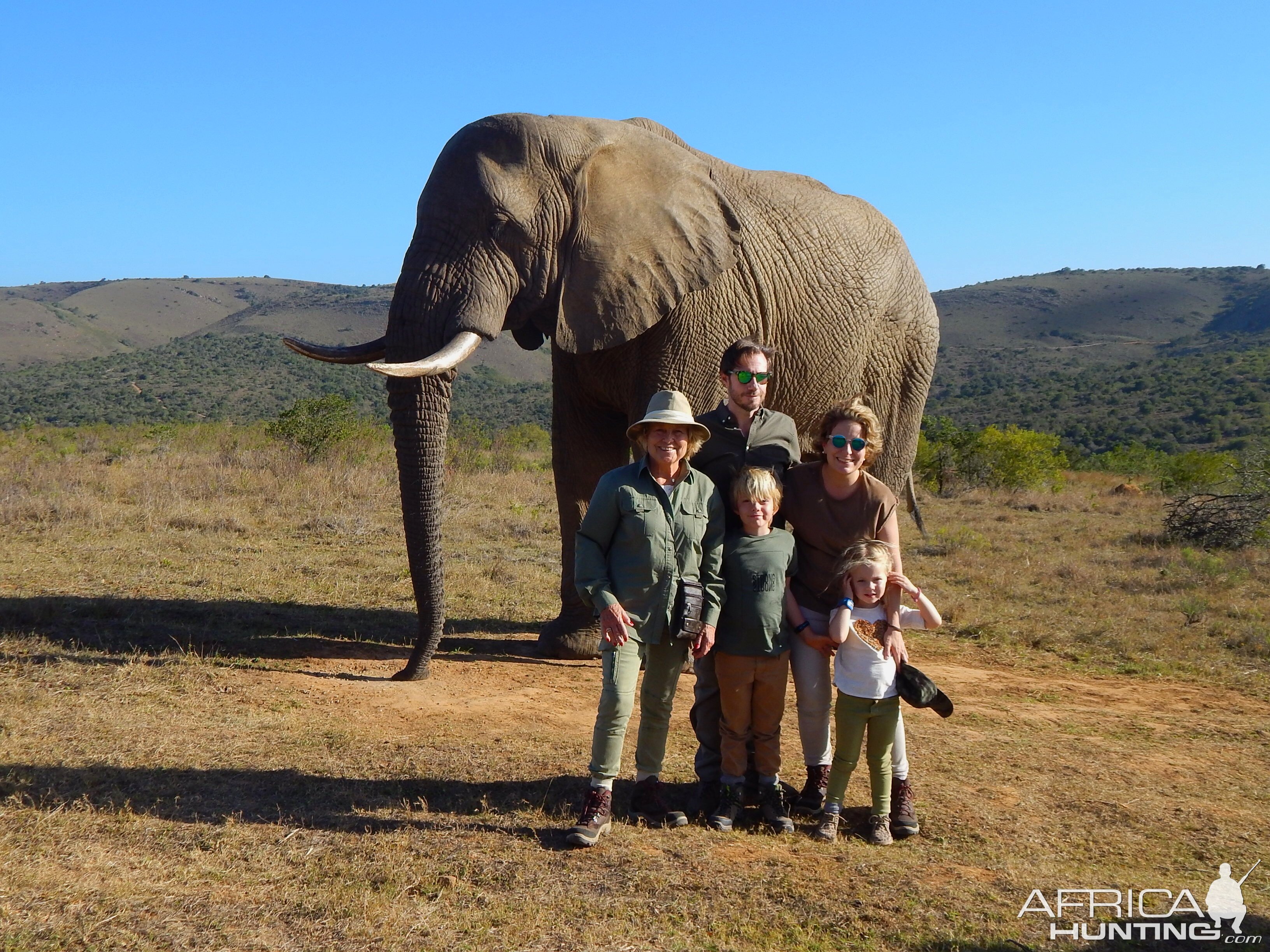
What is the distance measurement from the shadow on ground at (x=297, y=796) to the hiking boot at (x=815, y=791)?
21.6 inches

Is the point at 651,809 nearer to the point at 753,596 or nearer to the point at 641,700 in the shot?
the point at 641,700

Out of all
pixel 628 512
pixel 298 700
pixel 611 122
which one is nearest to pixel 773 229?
pixel 611 122

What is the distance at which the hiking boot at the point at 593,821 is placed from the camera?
4.27 m

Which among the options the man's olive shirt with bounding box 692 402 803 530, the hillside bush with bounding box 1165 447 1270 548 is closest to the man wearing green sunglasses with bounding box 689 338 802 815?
the man's olive shirt with bounding box 692 402 803 530

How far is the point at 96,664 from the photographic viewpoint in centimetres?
653

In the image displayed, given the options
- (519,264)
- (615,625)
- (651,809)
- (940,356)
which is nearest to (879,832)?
(651,809)

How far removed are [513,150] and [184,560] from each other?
5.80 meters

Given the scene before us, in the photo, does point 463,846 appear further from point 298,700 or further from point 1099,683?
point 1099,683

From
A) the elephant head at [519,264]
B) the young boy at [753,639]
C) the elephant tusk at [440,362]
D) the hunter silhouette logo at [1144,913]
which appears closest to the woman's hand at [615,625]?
the young boy at [753,639]

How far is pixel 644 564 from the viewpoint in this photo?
436 centimetres

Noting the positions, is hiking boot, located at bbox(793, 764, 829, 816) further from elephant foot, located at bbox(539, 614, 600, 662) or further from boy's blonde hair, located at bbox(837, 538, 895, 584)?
elephant foot, located at bbox(539, 614, 600, 662)

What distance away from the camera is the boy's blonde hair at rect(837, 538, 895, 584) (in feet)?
14.3

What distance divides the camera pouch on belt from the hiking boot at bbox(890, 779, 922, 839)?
115cm

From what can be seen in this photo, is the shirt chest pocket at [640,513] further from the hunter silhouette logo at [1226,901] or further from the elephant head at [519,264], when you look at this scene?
the hunter silhouette logo at [1226,901]
